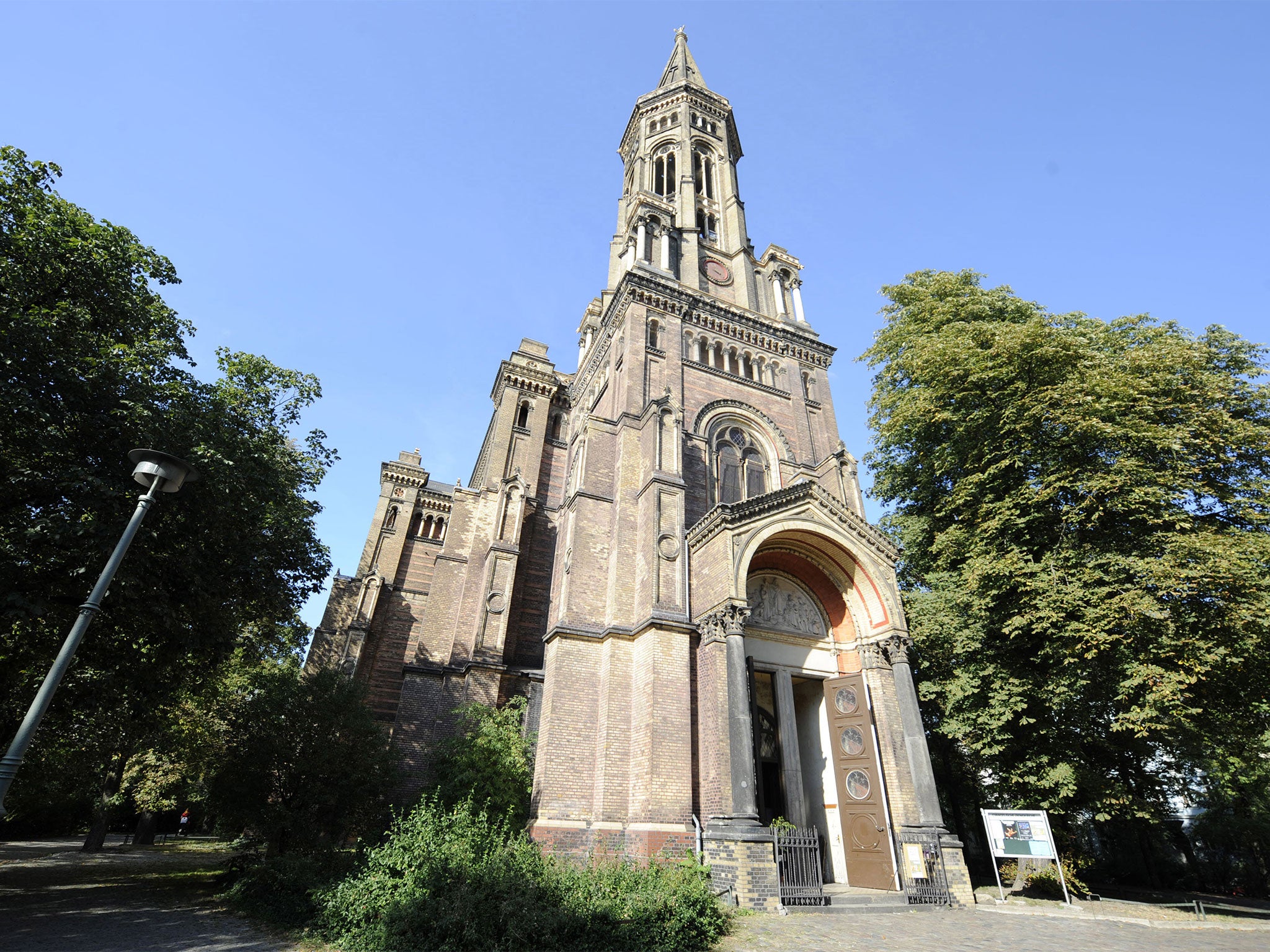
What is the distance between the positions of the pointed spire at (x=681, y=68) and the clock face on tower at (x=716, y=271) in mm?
12592

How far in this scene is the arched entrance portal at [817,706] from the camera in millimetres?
14570

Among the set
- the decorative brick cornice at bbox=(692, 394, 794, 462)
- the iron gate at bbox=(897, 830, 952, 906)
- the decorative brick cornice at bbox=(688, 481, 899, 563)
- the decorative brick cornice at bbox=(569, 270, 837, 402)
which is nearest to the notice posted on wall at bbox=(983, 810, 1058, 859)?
the iron gate at bbox=(897, 830, 952, 906)

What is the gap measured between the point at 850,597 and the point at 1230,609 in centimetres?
764

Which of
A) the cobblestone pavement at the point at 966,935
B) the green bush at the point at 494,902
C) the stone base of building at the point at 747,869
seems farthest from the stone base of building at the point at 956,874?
the green bush at the point at 494,902

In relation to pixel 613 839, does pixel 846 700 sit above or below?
above

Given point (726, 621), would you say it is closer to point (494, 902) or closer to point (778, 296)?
point (494, 902)

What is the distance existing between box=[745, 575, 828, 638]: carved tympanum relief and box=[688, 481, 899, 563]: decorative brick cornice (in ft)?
7.02

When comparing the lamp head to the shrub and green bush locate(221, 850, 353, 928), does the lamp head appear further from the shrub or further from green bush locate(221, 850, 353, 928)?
the shrub

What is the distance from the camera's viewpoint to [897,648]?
1563cm

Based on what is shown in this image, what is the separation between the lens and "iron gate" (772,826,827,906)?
11.7 meters

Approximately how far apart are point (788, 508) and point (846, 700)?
509 centimetres

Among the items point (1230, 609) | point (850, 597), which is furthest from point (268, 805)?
point (1230, 609)

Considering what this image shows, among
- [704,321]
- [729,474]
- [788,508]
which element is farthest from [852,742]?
[704,321]

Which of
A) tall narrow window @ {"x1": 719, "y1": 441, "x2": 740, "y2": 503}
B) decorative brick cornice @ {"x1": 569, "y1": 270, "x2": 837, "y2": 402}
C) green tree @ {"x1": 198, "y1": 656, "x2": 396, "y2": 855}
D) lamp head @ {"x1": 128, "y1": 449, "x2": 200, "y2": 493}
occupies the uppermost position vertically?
decorative brick cornice @ {"x1": 569, "y1": 270, "x2": 837, "y2": 402}
